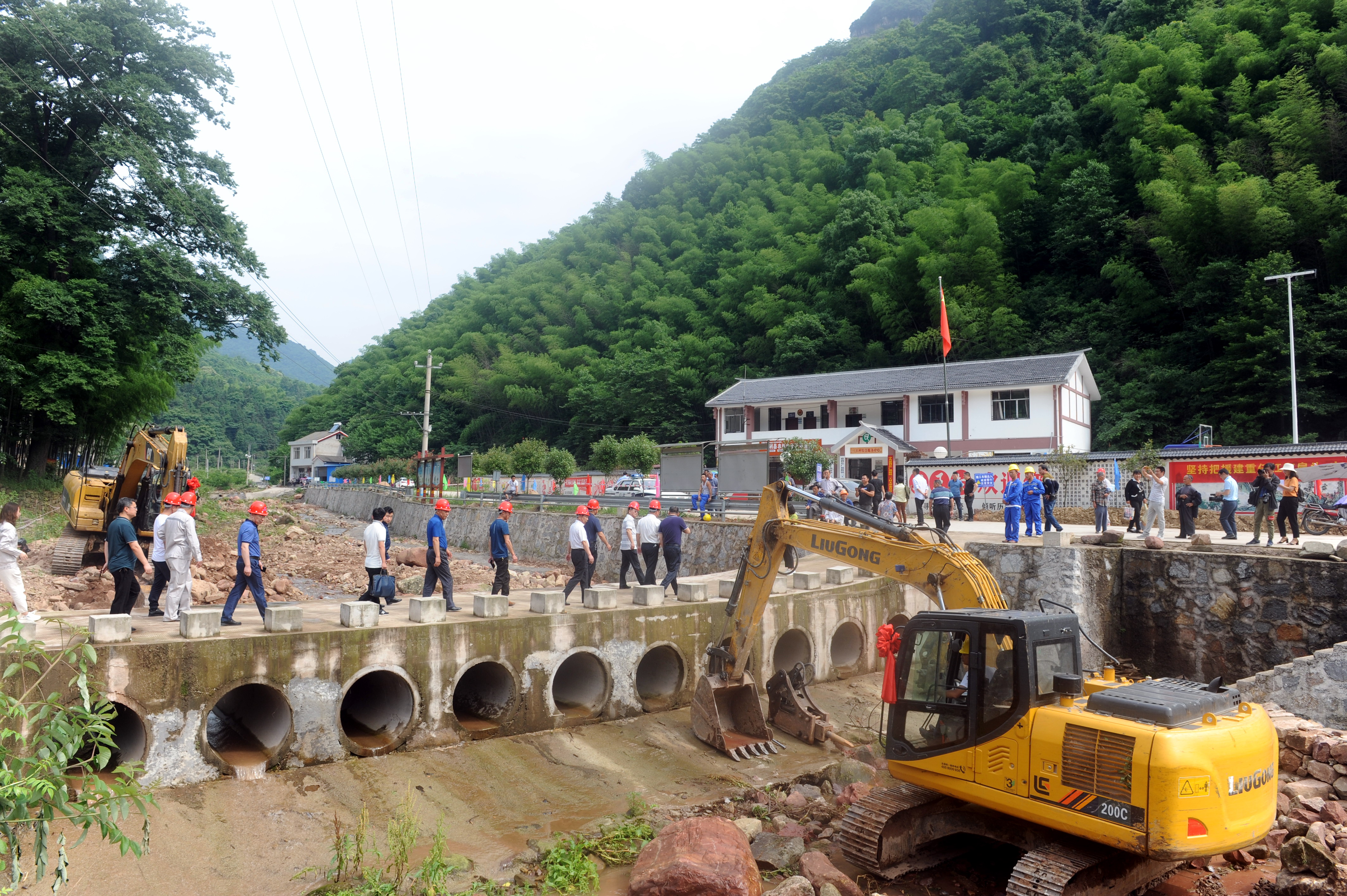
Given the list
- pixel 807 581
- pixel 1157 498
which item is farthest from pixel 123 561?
pixel 1157 498

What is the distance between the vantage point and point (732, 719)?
11508mm

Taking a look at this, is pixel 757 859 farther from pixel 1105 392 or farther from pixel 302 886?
pixel 1105 392

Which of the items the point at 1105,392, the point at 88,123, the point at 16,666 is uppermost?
the point at 88,123

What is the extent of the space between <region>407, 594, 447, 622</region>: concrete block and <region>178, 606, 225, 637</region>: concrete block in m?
2.27

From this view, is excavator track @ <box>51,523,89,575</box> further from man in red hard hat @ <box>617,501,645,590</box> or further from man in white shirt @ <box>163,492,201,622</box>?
man in red hard hat @ <box>617,501,645,590</box>

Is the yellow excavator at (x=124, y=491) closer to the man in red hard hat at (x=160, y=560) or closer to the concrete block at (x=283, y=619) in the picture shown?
the man in red hard hat at (x=160, y=560)

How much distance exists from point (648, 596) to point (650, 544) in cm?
227

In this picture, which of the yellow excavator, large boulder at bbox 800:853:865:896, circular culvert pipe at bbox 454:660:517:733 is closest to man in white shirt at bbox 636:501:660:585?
circular culvert pipe at bbox 454:660:517:733

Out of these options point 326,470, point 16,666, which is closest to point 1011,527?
point 16,666

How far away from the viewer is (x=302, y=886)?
24.2 feet

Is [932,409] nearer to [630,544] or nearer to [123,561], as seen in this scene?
[630,544]

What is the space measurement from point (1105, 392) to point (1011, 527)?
1076 inches

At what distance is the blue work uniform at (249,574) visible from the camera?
10133 millimetres

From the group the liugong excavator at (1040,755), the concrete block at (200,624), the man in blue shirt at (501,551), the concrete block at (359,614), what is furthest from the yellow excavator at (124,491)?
the liugong excavator at (1040,755)
